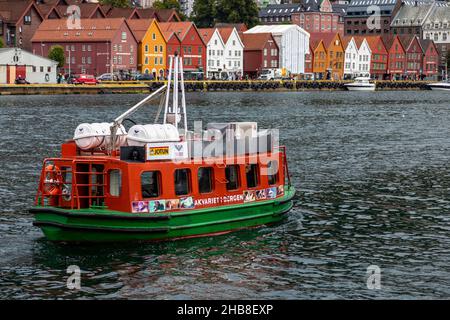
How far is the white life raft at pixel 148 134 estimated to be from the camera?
24219 millimetres

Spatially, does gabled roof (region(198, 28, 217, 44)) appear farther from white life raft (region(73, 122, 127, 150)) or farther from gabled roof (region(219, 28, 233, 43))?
white life raft (region(73, 122, 127, 150))

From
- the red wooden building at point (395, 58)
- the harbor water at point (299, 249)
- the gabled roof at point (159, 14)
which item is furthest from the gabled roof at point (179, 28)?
the harbor water at point (299, 249)

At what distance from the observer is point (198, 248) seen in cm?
2475

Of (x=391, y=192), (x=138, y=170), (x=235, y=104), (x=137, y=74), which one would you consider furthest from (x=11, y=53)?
(x=138, y=170)

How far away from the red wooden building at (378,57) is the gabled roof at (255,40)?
32251 millimetres

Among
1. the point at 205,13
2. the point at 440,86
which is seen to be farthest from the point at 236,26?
the point at 440,86

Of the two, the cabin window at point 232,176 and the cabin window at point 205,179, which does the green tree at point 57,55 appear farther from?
the cabin window at point 205,179

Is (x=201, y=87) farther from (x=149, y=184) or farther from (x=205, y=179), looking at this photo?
(x=149, y=184)

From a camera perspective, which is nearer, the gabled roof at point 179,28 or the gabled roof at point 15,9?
the gabled roof at point 15,9

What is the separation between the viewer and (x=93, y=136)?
25.0 metres

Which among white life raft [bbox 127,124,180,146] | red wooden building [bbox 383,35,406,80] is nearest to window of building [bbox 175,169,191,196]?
white life raft [bbox 127,124,180,146]

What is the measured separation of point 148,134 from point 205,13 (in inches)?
6677

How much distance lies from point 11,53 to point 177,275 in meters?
99.9
